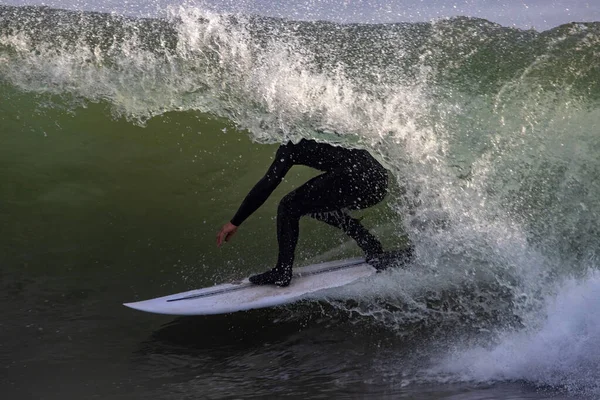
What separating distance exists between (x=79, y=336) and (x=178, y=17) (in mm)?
3288

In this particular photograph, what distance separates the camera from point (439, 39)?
7.16 metres

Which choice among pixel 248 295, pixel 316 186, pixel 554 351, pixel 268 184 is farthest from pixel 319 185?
pixel 554 351

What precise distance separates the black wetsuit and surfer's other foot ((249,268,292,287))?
0.53 ft

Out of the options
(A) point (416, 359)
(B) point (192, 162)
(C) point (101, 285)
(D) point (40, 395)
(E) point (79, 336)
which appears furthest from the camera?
(B) point (192, 162)

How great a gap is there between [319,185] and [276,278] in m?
0.70

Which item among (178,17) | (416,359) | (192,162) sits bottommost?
(416,359)

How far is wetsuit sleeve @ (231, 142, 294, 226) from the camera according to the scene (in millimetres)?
4324

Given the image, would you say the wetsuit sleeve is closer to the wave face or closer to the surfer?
the surfer

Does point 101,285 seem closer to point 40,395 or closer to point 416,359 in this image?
point 40,395

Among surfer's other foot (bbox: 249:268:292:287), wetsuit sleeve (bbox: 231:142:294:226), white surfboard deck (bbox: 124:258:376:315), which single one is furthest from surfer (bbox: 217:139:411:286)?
white surfboard deck (bbox: 124:258:376:315)

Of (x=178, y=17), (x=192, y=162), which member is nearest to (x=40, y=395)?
(x=192, y=162)

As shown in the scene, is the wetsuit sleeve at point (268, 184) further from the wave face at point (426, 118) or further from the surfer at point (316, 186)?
the wave face at point (426, 118)

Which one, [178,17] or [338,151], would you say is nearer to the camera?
[338,151]

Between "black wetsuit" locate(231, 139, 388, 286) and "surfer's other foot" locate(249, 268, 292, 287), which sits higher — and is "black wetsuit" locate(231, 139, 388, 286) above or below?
above
